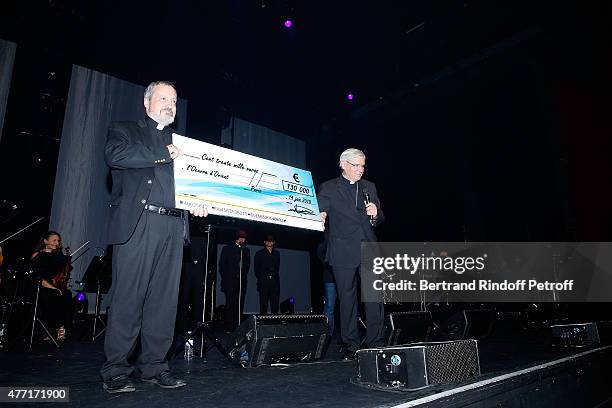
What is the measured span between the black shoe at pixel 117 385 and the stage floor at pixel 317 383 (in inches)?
1.4

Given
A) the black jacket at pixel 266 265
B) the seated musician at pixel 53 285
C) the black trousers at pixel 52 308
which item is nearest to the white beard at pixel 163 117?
the seated musician at pixel 53 285

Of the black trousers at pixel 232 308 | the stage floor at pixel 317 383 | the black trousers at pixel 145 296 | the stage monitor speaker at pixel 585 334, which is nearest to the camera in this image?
the stage floor at pixel 317 383

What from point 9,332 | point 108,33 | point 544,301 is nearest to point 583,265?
point 544,301

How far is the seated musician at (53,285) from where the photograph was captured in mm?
5402

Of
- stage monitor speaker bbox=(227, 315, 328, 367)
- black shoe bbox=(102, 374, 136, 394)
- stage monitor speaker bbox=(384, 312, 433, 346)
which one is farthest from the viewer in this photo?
stage monitor speaker bbox=(384, 312, 433, 346)

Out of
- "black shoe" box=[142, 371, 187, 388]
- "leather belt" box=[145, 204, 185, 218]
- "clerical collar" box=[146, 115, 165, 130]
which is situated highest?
"clerical collar" box=[146, 115, 165, 130]

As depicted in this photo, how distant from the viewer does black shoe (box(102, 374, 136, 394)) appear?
217 cm

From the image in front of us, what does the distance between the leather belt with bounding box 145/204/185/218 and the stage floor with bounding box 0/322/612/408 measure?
1.06 meters

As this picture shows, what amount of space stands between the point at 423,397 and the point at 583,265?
7313 millimetres

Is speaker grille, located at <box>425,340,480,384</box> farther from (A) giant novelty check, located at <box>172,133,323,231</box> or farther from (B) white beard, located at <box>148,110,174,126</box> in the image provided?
(B) white beard, located at <box>148,110,174,126</box>

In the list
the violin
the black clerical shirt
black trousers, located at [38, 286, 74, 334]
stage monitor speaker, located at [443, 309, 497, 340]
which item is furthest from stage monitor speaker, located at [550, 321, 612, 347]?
the violin

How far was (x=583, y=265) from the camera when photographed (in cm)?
745

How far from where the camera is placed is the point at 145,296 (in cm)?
245

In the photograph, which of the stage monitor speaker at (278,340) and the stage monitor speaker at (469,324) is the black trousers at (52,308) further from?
the stage monitor speaker at (469,324)
